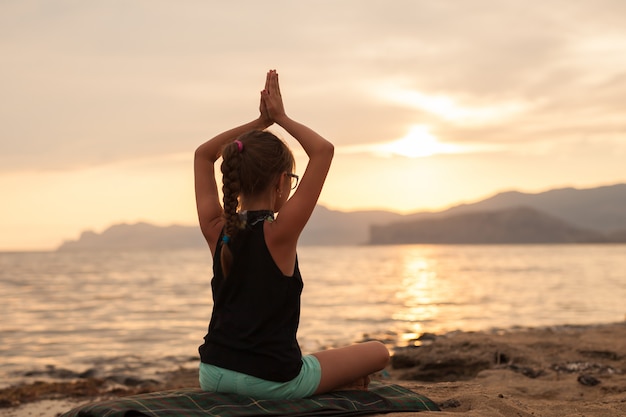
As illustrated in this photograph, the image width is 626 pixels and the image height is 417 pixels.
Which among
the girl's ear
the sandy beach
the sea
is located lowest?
the sea

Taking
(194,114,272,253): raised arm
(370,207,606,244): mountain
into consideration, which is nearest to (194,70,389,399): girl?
(194,114,272,253): raised arm

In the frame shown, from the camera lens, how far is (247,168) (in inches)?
133

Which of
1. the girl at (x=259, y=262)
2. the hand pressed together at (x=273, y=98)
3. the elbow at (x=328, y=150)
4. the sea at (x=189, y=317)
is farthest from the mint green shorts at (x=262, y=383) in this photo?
the sea at (x=189, y=317)

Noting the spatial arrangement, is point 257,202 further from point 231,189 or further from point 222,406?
point 222,406

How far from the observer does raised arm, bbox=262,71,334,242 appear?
344 cm

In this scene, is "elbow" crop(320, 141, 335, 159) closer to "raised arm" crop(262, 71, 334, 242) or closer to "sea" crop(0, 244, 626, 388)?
"raised arm" crop(262, 71, 334, 242)

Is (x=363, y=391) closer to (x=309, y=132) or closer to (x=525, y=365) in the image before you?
(x=309, y=132)

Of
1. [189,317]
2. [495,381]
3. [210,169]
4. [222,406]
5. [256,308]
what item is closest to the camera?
[256,308]

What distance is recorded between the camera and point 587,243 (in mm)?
180375

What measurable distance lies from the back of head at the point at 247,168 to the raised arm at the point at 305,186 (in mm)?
146

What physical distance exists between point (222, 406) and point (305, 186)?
50.9 inches

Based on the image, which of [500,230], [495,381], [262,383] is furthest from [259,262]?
[500,230]

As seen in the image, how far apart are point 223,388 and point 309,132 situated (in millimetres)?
1525

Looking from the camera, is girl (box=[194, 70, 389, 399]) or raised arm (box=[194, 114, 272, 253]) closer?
girl (box=[194, 70, 389, 399])
